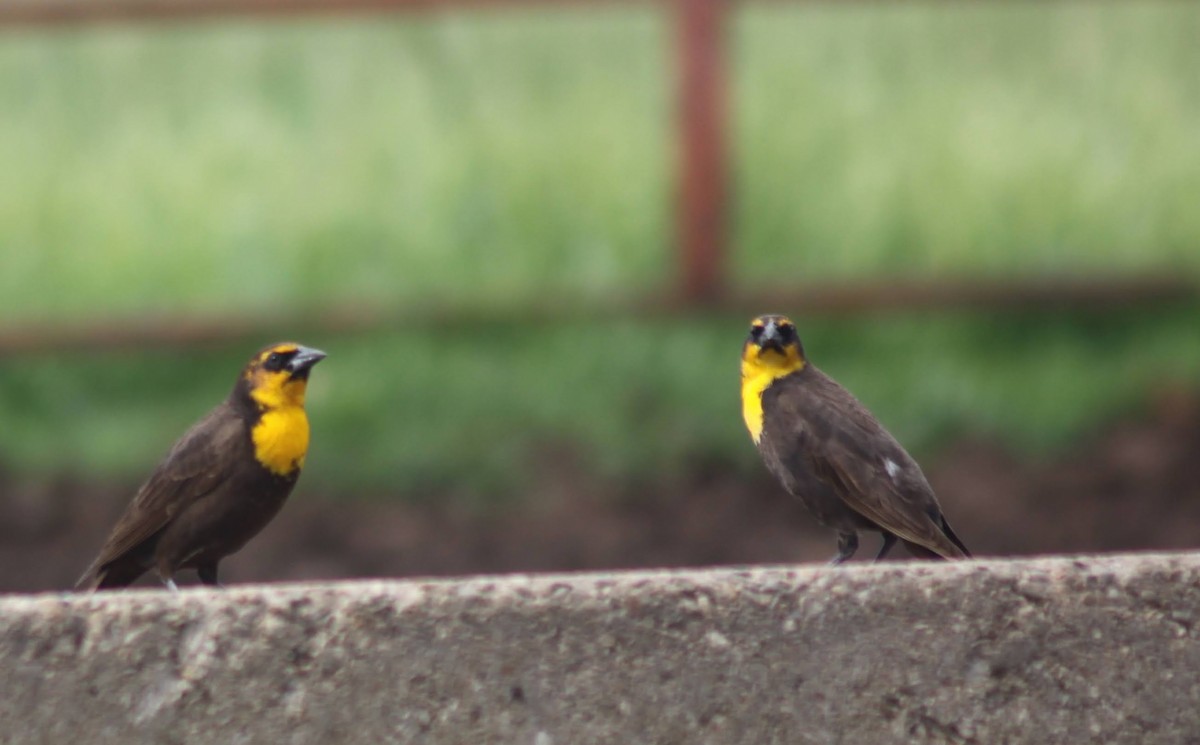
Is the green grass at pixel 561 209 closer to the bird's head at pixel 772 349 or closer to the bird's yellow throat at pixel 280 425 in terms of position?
the bird's head at pixel 772 349

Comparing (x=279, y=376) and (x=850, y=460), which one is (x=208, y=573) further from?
(x=850, y=460)

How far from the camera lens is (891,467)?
425 cm

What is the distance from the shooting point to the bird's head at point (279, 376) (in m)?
4.48

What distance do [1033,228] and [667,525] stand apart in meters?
2.30

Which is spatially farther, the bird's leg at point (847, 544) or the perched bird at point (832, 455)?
the bird's leg at point (847, 544)

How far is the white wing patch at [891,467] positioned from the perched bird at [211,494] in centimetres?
128

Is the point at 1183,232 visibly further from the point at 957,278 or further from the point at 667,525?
the point at 667,525

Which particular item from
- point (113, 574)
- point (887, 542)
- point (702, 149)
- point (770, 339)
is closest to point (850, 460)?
point (887, 542)

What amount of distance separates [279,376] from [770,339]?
3.83ft

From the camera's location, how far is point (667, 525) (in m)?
7.84

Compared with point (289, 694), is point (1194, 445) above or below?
below

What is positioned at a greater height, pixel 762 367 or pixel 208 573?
pixel 762 367

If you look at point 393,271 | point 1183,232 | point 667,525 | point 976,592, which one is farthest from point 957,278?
point 976,592

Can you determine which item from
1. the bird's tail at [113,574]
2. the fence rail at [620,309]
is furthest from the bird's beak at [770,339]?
the fence rail at [620,309]
